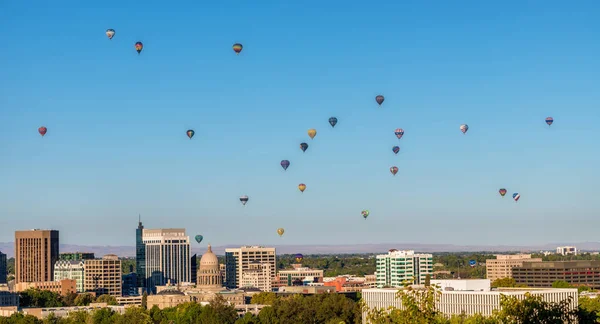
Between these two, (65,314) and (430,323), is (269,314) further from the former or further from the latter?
(430,323)

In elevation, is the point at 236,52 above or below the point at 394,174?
above

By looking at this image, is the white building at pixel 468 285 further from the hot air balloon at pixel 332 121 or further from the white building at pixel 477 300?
the hot air balloon at pixel 332 121

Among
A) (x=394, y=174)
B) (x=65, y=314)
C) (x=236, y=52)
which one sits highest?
(x=236, y=52)

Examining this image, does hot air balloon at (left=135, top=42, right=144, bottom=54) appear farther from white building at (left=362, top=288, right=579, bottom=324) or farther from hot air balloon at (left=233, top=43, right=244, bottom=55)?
white building at (left=362, top=288, right=579, bottom=324)

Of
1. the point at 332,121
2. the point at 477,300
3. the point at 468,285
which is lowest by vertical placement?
the point at 477,300

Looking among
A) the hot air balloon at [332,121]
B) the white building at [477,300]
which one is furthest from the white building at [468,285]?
the hot air balloon at [332,121]

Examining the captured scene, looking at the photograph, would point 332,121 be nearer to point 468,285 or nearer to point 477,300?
point 468,285

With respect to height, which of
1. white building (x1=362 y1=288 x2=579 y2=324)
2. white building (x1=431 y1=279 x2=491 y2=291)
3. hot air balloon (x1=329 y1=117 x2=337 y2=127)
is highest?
hot air balloon (x1=329 y1=117 x2=337 y2=127)

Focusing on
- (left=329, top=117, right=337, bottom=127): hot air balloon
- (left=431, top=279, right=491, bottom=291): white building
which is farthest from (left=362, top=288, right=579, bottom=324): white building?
(left=329, top=117, right=337, bottom=127): hot air balloon

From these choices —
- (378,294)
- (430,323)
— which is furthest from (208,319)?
(430,323)

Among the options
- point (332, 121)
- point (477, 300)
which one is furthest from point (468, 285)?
point (332, 121)

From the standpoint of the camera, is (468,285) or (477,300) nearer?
(477,300)
